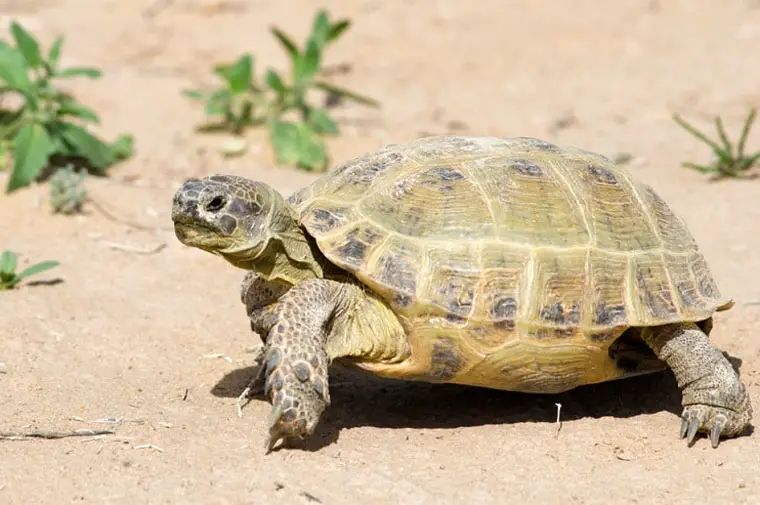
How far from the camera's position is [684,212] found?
8773 millimetres

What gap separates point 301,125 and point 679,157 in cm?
375

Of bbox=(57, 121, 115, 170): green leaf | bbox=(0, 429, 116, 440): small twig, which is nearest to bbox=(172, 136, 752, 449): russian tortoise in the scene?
bbox=(0, 429, 116, 440): small twig

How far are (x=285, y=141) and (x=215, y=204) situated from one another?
15.8ft

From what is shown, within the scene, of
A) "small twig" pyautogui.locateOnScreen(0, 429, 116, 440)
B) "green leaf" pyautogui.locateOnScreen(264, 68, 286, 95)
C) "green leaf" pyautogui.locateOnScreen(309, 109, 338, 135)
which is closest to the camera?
"small twig" pyautogui.locateOnScreen(0, 429, 116, 440)

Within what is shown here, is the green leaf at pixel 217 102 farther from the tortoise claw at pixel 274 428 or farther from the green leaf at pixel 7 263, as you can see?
the tortoise claw at pixel 274 428

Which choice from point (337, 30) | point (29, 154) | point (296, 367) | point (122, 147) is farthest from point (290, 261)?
point (337, 30)

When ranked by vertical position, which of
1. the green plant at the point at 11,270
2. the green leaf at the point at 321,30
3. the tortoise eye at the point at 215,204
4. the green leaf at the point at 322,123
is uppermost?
the green leaf at the point at 321,30

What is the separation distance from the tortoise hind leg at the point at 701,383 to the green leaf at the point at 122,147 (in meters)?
5.84

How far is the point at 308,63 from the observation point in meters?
10.4

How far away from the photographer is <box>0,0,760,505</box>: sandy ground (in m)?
4.64

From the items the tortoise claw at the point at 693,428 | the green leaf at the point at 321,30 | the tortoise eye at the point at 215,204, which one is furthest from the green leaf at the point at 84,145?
the tortoise claw at the point at 693,428

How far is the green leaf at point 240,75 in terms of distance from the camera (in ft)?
33.1

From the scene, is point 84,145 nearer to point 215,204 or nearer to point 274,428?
point 215,204

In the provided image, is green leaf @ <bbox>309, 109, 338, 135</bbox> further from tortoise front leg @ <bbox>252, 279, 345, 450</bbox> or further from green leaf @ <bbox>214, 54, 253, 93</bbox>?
tortoise front leg @ <bbox>252, 279, 345, 450</bbox>
